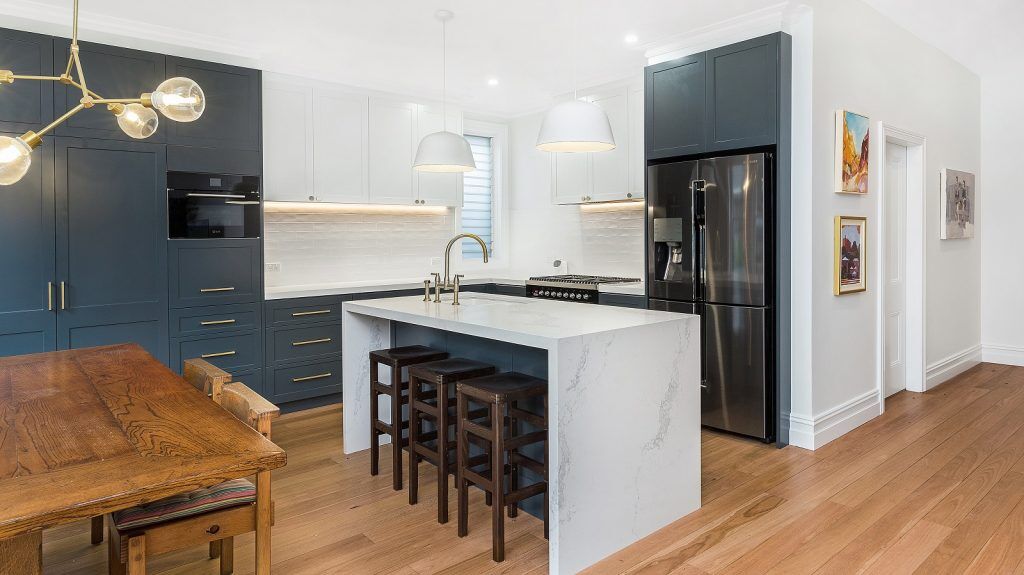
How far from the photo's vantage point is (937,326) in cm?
543

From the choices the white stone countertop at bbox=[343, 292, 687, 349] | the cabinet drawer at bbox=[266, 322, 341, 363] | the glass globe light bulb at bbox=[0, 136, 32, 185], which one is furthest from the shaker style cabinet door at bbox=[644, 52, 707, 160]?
the glass globe light bulb at bbox=[0, 136, 32, 185]

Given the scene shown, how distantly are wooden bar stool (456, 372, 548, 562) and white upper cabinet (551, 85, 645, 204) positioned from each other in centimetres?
288

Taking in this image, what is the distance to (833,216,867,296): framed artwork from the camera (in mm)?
3945

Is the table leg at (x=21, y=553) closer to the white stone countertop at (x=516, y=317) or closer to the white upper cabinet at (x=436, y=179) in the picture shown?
the white stone countertop at (x=516, y=317)

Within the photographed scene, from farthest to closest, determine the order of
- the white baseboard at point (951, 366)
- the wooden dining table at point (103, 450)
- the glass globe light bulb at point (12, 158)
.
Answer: the white baseboard at point (951, 366), the glass globe light bulb at point (12, 158), the wooden dining table at point (103, 450)

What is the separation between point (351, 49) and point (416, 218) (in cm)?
186

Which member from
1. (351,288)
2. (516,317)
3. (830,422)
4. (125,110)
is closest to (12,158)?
(125,110)

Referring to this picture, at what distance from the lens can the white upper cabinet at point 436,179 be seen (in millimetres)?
5695

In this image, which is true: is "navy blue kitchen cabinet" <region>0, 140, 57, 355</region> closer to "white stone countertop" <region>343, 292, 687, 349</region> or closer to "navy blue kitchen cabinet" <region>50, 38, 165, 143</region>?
"navy blue kitchen cabinet" <region>50, 38, 165, 143</region>

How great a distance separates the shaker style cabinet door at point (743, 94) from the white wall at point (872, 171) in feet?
0.78

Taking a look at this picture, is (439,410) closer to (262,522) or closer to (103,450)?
(262,522)

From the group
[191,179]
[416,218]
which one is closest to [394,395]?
[191,179]

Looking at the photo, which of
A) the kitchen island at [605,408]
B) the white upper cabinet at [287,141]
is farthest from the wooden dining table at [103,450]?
the white upper cabinet at [287,141]

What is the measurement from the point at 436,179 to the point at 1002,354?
5.70 metres
